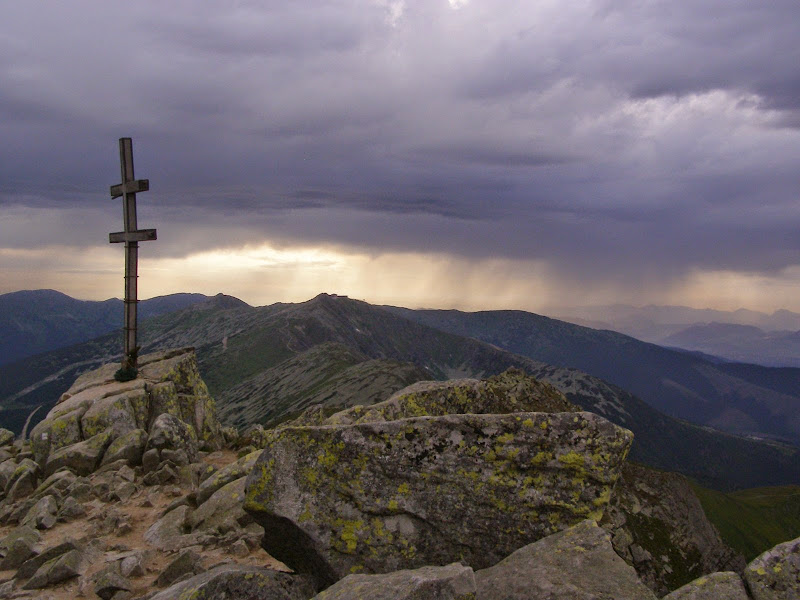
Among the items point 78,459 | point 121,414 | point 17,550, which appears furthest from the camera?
point 121,414

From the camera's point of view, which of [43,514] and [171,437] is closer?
[43,514]

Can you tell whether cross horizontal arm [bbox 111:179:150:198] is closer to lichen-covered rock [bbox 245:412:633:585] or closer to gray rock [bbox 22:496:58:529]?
gray rock [bbox 22:496:58:529]

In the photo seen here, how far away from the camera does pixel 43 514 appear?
1694 centimetres

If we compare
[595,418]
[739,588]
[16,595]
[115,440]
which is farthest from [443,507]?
[115,440]

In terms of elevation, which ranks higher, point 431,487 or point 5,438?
point 431,487

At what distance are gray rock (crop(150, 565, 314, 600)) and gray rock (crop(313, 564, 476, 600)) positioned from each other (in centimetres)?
146

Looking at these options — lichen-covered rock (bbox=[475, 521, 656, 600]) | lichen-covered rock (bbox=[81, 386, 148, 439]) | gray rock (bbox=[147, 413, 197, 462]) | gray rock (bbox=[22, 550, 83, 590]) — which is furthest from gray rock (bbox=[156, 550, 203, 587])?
lichen-covered rock (bbox=[81, 386, 148, 439])

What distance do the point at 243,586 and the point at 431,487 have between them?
3.51m

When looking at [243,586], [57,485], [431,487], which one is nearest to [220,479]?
[57,485]

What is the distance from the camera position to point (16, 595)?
39.3ft

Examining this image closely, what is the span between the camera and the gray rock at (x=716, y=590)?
23.7 feet

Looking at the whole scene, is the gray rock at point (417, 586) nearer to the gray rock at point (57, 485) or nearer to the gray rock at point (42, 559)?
the gray rock at point (42, 559)

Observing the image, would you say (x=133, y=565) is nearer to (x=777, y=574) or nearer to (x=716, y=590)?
(x=716, y=590)

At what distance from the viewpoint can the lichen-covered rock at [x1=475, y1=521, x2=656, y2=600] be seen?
7293 millimetres
